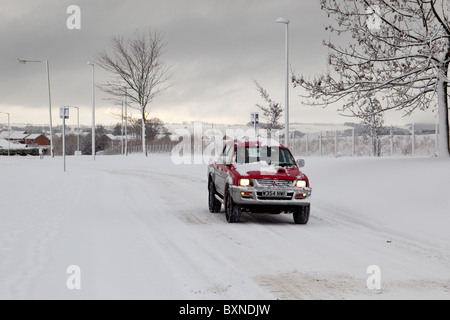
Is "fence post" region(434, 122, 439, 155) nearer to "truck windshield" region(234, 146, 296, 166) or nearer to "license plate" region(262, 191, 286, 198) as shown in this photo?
"truck windshield" region(234, 146, 296, 166)

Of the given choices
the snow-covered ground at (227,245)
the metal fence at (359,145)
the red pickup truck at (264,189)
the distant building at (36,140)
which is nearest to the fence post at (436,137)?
the metal fence at (359,145)

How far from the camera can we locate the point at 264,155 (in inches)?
480

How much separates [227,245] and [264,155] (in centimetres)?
404

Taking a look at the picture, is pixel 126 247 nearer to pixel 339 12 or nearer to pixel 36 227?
pixel 36 227

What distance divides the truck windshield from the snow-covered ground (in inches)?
54.4

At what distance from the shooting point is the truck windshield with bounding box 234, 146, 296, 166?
39.3ft

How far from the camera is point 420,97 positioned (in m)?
17.4

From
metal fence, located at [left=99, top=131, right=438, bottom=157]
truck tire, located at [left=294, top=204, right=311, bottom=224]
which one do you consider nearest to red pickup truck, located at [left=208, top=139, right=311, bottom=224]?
truck tire, located at [left=294, top=204, right=311, bottom=224]

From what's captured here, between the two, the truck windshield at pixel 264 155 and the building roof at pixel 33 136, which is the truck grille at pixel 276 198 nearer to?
the truck windshield at pixel 264 155

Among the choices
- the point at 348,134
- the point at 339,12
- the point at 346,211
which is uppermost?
the point at 339,12

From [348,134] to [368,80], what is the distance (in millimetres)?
22485

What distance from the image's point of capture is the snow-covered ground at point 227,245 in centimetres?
585

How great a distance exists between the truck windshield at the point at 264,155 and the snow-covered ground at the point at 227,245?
54.4 inches
